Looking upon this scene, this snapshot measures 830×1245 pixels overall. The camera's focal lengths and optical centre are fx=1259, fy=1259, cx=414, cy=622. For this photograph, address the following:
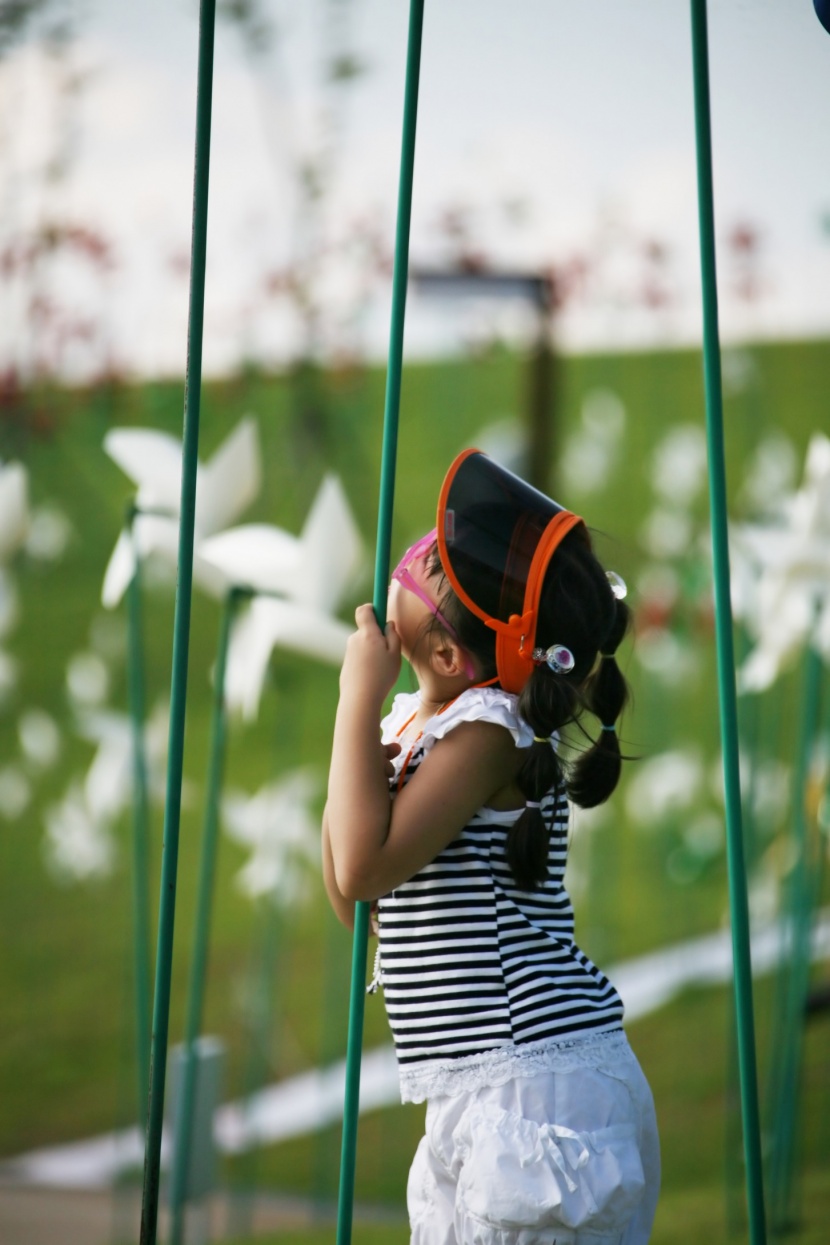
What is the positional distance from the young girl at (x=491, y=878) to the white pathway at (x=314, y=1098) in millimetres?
640

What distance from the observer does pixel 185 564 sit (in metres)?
0.55

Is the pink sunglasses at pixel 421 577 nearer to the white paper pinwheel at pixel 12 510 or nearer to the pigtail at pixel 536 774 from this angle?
the pigtail at pixel 536 774

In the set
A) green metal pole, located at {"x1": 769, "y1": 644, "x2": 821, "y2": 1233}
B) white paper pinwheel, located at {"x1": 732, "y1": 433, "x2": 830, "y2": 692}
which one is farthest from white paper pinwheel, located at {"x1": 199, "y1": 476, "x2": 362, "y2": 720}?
green metal pole, located at {"x1": 769, "y1": 644, "x2": 821, "y2": 1233}

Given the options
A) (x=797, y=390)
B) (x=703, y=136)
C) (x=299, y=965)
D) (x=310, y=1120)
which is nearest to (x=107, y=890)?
(x=299, y=965)

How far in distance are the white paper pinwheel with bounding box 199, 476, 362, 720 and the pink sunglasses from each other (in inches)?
6.9

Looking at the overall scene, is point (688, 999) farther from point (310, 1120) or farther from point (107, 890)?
point (107, 890)

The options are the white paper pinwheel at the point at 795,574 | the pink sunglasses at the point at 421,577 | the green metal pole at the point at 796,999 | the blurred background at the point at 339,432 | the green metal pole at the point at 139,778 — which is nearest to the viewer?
the pink sunglasses at the point at 421,577

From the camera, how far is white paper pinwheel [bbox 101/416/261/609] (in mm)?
809

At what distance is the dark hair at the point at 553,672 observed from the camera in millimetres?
591

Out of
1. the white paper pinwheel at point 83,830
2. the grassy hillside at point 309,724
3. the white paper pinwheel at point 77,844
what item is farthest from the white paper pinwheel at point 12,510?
the white paper pinwheel at point 77,844

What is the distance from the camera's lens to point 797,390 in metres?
2.44

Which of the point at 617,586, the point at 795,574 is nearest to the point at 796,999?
the point at 795,574

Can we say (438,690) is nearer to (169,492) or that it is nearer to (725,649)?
(725,649)

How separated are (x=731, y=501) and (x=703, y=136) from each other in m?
1.97
